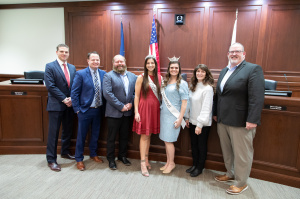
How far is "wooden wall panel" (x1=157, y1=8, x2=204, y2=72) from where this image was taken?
4.50m

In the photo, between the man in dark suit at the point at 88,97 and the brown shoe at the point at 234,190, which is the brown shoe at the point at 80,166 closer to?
the man in dark suit at the point at 88,97

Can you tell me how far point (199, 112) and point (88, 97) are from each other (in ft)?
4.47

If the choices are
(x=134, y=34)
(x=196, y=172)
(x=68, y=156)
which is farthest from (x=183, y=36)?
(x=68, y=156)

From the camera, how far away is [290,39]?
4.14 meters

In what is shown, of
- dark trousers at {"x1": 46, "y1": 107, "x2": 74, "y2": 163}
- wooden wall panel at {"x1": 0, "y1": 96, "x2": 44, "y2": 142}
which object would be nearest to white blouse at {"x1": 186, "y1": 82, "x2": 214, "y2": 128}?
dark trousers at {"x1": 46, "y1": 107, "x2": 74, "y2": 163}

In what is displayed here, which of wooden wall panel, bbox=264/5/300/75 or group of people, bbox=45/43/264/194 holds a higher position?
wooden wall panel, bbox=264/5/300/75

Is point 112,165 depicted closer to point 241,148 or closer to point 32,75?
point 241,148

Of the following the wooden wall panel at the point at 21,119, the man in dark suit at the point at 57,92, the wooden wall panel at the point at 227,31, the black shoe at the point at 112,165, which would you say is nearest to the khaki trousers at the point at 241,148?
the black shoe at the point at 112,165

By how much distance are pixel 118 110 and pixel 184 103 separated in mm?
812

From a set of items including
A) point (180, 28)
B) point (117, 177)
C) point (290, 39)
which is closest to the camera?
point (117, 177)

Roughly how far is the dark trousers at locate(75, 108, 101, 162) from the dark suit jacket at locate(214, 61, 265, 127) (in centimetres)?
155

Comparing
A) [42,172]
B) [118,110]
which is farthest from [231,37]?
[42,172]

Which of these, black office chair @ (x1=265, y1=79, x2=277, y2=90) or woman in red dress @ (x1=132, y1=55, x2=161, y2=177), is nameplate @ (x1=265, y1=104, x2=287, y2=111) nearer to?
black office chair @ (x1=265, y1=79, x2=277, y2=90)

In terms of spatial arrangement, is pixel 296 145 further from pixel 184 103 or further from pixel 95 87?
pixel 95 87
